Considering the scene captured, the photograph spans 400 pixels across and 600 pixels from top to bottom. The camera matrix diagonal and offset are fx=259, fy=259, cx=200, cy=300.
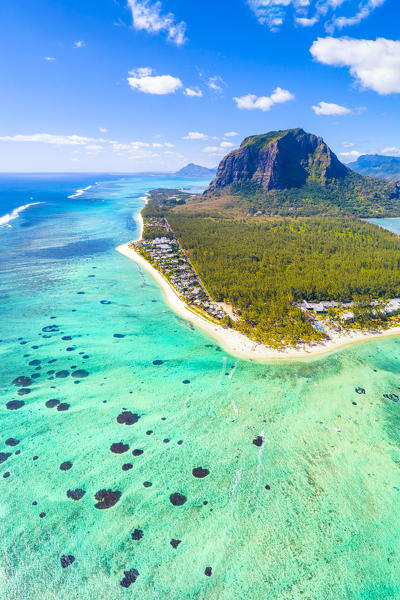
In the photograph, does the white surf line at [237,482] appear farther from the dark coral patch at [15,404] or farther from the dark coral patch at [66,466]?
the dark coral patch at [15,404]

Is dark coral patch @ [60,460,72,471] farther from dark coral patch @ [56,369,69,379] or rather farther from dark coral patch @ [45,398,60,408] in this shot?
dark coral patch @ [56,369,69,379]

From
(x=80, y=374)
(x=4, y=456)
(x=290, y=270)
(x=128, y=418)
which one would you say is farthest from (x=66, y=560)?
(x=290, y=270)

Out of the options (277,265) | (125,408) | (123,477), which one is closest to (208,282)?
(277,265)

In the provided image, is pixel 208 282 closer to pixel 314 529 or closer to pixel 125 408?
Answer: pixel 125 408

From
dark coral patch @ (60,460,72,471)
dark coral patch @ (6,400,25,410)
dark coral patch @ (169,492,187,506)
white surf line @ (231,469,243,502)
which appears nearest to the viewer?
dark coral patch @ (169,492,187,506)

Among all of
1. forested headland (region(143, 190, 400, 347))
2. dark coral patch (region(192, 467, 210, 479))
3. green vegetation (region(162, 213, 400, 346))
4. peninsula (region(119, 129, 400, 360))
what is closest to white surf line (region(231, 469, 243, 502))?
dark coral patch (region(192, 467, 210, 479))

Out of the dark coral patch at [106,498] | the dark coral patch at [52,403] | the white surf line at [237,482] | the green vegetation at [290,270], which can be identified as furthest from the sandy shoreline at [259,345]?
the dark coral patch at [52,403]

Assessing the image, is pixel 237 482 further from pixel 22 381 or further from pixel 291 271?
pixel 291 271
